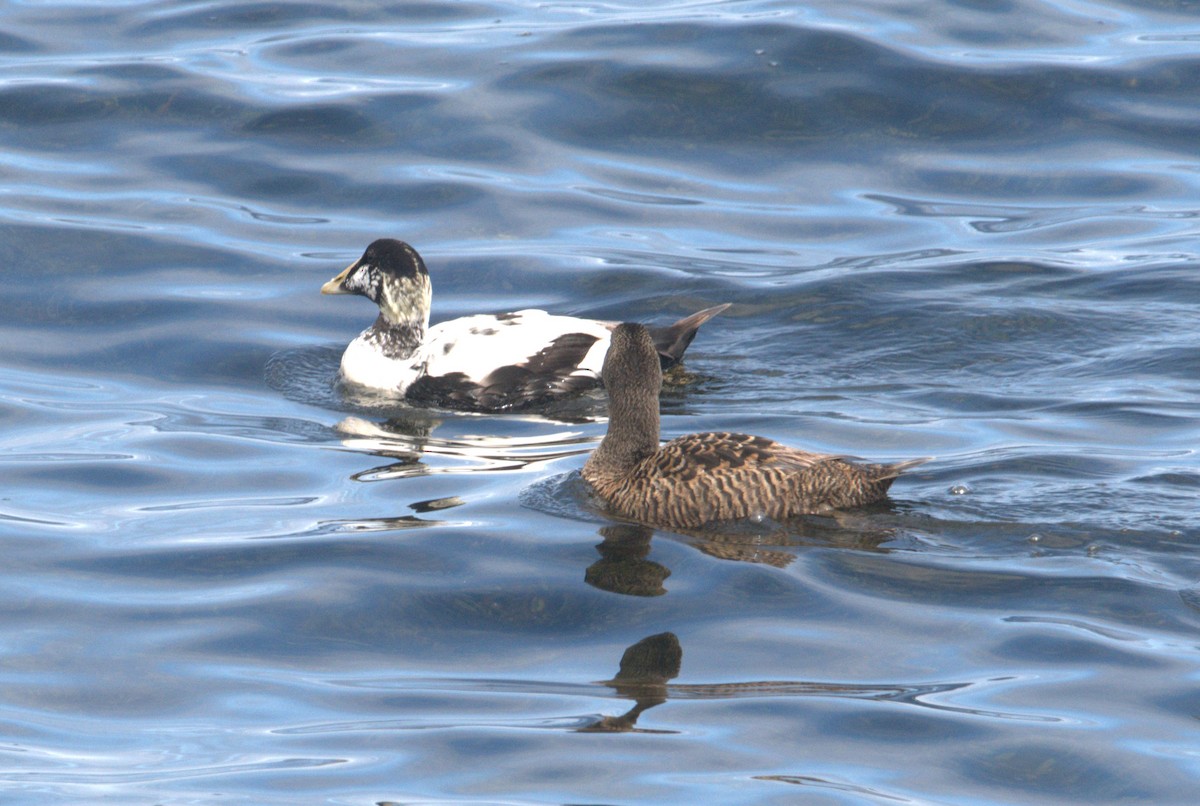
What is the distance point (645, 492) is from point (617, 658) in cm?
161

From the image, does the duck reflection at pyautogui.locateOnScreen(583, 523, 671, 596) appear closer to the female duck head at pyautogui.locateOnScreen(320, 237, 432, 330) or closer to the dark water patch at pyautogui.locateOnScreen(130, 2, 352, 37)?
the female duck head at pyautogui.locateOnScreen(320, 237, 432, 330)

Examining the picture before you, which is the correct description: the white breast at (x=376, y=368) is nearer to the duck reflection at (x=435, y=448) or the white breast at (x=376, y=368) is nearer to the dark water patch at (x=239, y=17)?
the duck reflection at (x=435, y=448)

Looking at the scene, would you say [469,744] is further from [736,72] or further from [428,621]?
[736,72]

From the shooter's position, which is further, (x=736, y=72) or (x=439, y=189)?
(x=736, y=72)

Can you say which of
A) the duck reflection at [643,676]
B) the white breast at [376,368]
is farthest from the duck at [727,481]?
the white breast at [376,368]

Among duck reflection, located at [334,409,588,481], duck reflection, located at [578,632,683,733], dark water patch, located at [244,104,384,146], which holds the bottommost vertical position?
duck reflection, located at [578,632,683,733]

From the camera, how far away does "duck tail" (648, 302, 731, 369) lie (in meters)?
11.5

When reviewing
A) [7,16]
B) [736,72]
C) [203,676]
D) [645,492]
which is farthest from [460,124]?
[203,676]

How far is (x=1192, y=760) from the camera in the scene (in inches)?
238

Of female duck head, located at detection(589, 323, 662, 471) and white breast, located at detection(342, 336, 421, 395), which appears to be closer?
female duck head, located at detection(589, 323, 662, 471)

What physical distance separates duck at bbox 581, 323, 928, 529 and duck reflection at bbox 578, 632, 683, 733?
125 centimetres

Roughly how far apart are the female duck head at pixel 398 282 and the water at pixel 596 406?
668mm

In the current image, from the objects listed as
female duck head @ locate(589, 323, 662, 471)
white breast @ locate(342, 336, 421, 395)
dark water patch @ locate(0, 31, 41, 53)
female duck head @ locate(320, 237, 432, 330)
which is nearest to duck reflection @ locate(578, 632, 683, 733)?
female duck head @ locate(589, 323, 662, 471)

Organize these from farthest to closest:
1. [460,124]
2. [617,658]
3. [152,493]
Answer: [460,124], [152,493], [617,658]
